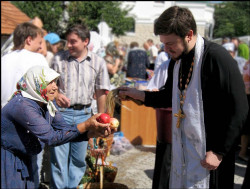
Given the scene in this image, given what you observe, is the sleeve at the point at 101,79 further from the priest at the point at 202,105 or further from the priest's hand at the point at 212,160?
the priest's hand at the point at 212,160

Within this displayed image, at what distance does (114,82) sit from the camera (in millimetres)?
6742

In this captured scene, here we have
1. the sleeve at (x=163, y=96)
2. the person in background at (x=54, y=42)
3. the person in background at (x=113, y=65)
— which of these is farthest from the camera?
the person in background at (x=113, y=65)

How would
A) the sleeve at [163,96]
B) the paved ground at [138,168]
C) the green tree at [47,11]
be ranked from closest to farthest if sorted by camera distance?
the sleeve at [163,96] → the paved ground at [138,168] → the green tree at [47,11]

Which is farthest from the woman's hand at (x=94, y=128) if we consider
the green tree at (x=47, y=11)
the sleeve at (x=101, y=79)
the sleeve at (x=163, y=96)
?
the green tree at (x=47, y=11)

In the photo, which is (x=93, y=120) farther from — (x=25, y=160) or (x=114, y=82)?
(x=114, y=82)

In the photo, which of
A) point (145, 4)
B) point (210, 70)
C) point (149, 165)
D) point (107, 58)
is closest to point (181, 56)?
point (210, 70)

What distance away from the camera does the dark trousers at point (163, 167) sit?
11.0ft

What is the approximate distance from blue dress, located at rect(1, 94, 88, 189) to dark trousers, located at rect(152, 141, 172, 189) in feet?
4.45

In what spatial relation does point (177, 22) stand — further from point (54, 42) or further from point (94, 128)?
point (54, 42)

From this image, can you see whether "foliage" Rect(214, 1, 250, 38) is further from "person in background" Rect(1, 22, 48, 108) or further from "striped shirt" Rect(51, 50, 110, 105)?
"person in background" Rect(1, 22, 48, 108)

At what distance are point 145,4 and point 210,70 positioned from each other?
107 feet

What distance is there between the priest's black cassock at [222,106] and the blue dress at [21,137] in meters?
1.19

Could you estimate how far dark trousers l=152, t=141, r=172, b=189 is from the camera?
3.36 m

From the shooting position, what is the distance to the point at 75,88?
3.57 metres
